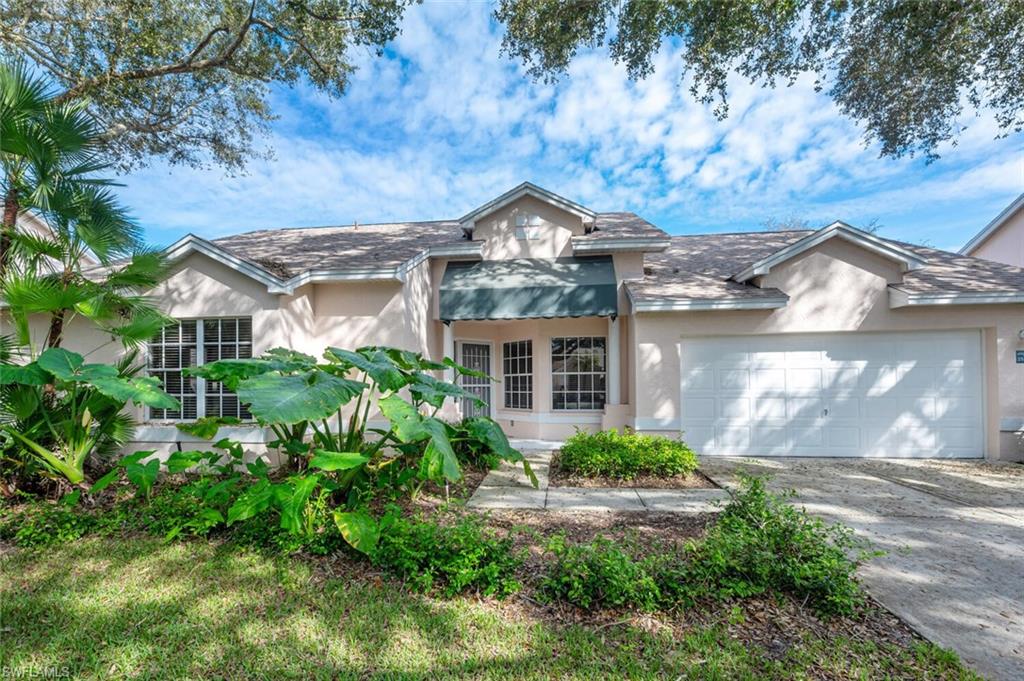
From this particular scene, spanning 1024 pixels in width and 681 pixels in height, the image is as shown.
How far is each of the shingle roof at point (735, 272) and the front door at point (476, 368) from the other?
15.9 feet

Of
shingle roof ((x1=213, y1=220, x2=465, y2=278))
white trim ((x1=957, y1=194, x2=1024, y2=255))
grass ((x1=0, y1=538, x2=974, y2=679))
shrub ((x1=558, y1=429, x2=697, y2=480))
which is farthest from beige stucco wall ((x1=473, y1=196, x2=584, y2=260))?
white trim ((x1=957, y1=194, x2=1024, y2=255))

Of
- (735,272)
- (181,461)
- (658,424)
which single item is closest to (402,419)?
(181,461)

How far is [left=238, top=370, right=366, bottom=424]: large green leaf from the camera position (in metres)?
3.57

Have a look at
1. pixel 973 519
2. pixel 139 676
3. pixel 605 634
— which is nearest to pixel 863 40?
pixel 973 519

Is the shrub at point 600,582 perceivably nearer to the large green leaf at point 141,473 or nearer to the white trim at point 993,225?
the large green leaf at point 141,473

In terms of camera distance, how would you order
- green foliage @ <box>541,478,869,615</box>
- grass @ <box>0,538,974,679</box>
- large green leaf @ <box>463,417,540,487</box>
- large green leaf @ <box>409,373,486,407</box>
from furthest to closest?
1. large green leaf @ <box>463,417,540,487</box>
2. large green leaf @ <box>409,373,486,407</box>
3. green foliage @ <box>541,478,869,615</box>
4. grass @ <box>0,538,974,679</box>

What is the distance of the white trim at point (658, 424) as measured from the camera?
9367mm

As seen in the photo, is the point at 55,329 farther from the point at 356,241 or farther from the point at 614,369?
the point at 614,369

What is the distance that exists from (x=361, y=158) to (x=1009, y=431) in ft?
61.7

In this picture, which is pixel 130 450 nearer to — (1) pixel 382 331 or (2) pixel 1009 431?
(1) pixel 382 331

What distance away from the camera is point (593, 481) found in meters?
7.21

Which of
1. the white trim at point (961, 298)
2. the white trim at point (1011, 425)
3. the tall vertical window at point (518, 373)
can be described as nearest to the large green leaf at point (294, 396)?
the tall vertical window at point (518, 373)

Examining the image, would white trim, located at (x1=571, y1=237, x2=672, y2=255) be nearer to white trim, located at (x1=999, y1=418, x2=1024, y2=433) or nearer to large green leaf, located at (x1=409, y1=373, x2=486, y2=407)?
large green leaf, located at (x1=409, y1=373, x2=486, y2=407)

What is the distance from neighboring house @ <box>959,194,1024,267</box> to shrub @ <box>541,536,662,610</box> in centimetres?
1883
